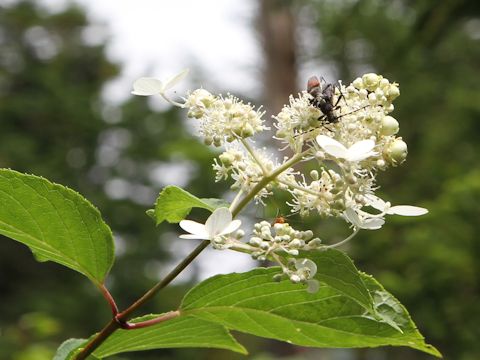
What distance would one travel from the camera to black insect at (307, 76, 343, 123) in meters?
1.38

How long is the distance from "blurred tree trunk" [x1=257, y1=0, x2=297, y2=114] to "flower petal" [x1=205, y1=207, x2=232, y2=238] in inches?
413

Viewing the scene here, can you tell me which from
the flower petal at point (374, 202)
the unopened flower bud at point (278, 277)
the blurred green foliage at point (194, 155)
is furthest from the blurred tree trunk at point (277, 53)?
the unopened flower bud at point (278, 277)

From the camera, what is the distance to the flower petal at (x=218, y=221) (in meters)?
1.32

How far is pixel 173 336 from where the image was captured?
1544 millimetres

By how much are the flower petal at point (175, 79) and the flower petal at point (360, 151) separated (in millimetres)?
420

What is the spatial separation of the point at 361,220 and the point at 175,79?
18.5 inches

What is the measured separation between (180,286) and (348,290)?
55.2 ft

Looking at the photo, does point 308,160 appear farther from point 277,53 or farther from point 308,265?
point 277,53

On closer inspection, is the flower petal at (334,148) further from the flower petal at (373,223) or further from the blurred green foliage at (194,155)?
the blurred green foliage at (194,155)

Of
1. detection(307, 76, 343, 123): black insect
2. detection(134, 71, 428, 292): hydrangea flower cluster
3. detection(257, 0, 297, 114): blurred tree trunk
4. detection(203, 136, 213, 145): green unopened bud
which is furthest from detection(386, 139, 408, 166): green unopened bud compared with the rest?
detection(257, 0, 297, 114): blurred tree trunk

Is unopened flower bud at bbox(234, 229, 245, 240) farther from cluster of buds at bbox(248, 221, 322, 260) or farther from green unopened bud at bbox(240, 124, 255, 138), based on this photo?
green unopened bud at bbox(240, 124, 255, 138)

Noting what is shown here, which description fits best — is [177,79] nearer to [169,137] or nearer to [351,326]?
[351,326]

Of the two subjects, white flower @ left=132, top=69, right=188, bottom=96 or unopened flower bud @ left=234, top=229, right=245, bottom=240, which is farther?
white flower @ left=132, top=69, right=188, bottom=96

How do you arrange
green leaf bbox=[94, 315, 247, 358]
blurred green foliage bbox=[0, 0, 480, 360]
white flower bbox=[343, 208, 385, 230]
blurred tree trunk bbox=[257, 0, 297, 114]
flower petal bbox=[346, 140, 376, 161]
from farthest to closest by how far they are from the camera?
blurred tree trunk bbox=[257, 0, 297, 114], blurred green foliage bbox=[0, 0, 480, 360], green leaf bbox=[94, 315, 247, 358], white flower bbox=[343, 208, 385, 230], flower petal bbox=[346, 140, 376, 161]
